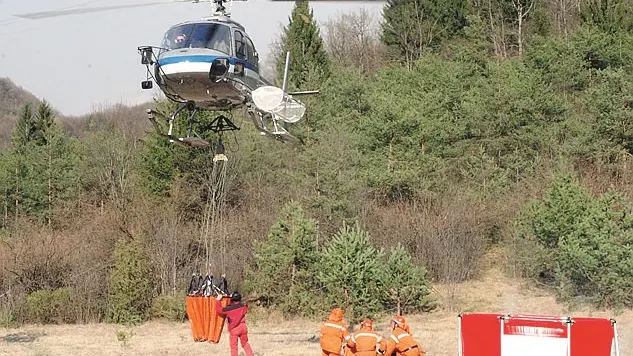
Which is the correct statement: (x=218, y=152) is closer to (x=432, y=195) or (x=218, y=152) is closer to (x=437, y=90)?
(x=432, y=195)

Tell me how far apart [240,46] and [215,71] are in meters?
0.88

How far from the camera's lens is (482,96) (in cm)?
3061

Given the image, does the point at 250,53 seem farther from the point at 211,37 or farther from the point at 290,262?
the point at 290,262

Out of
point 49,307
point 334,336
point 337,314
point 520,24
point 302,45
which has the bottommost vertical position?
point 49,307

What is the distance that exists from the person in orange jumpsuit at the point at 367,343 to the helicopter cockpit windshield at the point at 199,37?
4848mm

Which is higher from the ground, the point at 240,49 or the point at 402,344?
the point at 240,49

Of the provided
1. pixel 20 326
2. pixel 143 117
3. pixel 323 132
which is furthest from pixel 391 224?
pixel 143 117

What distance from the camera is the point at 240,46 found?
11828 millimetres

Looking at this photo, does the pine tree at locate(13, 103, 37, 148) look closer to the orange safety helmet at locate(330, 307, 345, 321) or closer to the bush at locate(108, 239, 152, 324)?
the bush at locate(108, 239, 152, 324)

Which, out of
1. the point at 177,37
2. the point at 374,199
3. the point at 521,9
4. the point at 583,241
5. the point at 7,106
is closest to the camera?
the point at 177,37

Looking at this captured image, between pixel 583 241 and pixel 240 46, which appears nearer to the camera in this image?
pixel 240 46

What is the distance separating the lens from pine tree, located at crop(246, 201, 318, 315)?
77.9 feet

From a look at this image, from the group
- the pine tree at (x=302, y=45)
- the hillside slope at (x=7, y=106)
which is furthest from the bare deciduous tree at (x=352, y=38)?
the hillside slope at (x=7, y=106)

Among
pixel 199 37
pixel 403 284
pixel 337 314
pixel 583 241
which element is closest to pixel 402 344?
pixel 337 314
